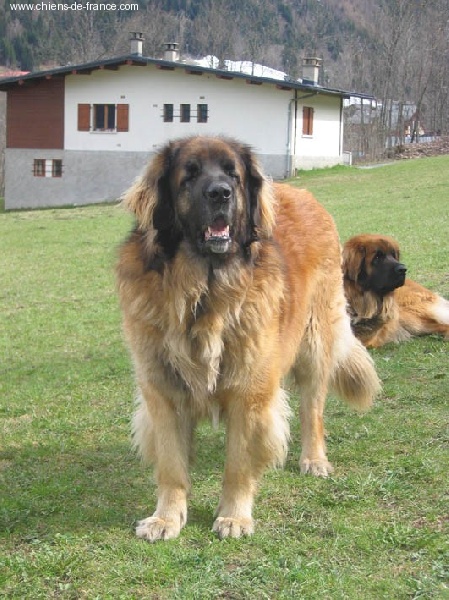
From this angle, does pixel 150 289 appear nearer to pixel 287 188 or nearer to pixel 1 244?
pixel 287 188

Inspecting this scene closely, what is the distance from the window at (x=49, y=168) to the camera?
144ft

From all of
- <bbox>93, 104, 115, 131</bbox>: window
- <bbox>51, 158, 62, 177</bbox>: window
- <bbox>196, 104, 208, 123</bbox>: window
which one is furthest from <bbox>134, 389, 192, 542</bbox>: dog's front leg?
<bbox>51, 158, 62, 177</bbox>: window

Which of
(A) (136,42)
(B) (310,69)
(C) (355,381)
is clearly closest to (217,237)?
(C) (355,381)

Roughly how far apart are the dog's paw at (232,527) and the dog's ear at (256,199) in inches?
60.7

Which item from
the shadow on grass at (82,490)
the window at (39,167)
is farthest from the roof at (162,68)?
the shadow on grass at (82,490)

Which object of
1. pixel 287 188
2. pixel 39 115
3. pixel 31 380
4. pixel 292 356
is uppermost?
pixel 39 115

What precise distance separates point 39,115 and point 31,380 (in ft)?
123

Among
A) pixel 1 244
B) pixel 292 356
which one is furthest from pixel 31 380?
pixel 1 244

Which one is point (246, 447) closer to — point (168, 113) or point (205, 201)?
point (205, 201)

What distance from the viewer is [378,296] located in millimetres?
9000

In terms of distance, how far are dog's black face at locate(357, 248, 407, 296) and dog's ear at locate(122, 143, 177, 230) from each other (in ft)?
15.4

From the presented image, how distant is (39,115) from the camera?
44.0 metres

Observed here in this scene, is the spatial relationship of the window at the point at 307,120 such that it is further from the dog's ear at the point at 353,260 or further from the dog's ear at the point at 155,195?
the dog's ear at the point at 155,195

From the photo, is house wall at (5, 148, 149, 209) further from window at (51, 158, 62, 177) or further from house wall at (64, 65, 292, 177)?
house wall at (64, 65, 292, 177)
